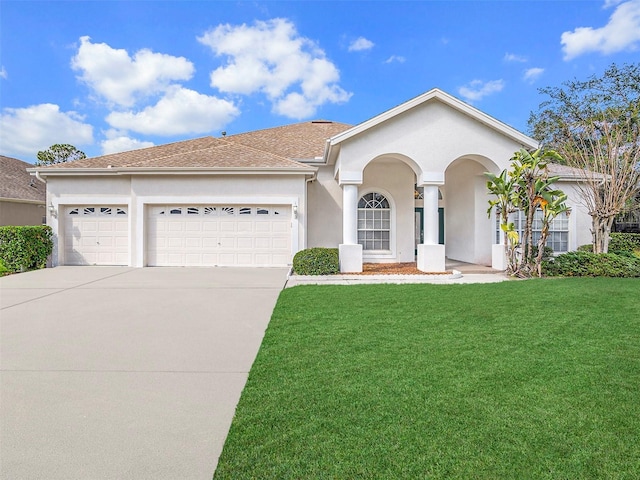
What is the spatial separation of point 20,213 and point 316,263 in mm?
18686

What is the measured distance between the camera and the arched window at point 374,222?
14.6 metres

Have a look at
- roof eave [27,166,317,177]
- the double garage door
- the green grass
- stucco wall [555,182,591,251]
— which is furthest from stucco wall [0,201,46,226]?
stucco wall [555,182,591,251]

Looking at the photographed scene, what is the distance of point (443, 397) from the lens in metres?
3.38

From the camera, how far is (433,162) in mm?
12023

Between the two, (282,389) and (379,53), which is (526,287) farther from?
(379,53)

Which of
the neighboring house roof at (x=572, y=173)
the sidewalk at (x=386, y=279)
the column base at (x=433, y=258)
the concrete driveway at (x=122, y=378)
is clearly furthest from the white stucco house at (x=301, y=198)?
the concrete driveway at (x=122, y=378)

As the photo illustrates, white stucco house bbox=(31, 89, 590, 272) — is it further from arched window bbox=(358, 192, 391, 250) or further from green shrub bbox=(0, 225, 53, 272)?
green shrub bbox=(0, 225, 53, 272)

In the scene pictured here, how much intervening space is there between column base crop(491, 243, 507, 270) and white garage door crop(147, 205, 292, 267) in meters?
7.36

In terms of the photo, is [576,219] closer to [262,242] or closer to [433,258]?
[433,258]

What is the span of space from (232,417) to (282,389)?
581 millimetres

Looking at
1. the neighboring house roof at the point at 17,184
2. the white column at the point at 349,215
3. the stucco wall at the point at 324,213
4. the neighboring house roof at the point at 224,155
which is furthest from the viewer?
the neighboring house roof at the point at 17,184

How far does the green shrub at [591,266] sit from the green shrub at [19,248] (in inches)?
665

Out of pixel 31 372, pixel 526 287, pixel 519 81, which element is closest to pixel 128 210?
pixel 31 372

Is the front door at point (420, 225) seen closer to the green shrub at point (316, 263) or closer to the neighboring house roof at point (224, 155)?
the neighboring house roof at point (224, 155)
